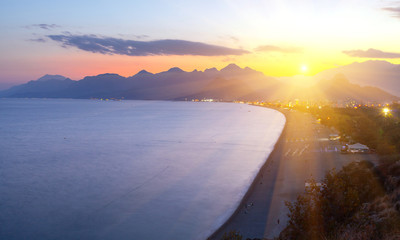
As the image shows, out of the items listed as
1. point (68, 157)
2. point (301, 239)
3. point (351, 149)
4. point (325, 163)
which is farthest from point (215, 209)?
point (68, 157)

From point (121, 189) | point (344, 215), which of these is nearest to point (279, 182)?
point (344, 215)

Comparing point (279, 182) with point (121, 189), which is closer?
point (279, 182)

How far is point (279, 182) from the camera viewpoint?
77.8 feet

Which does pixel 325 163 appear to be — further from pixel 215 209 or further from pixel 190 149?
pixel 190 149

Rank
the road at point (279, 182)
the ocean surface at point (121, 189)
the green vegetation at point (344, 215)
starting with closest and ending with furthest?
the green vegetation at point (344, 215) → the road at point (279, 182) → the ocean surface at point (121, 189)

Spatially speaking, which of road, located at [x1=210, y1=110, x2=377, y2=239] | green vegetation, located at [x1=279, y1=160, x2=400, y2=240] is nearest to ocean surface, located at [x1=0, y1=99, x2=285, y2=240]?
road, located at [x1=210, y1=110, x2=377, y2=239]

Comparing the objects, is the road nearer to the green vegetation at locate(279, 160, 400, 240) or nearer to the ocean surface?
the ocean surface

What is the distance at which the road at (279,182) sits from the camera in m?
15.8

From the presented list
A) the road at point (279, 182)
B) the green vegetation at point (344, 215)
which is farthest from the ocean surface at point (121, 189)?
the green vegetation at point (344, 215)

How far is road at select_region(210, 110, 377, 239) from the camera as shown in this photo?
1580cm

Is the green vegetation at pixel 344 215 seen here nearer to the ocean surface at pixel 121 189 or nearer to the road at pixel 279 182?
the road at pixel 279 182

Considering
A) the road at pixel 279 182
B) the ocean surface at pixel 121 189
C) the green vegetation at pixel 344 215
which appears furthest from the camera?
the ocean surface at pixel 121 189

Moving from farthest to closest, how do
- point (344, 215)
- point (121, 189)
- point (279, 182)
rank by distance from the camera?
point (121, 189) < point (279, 182) < point (344, 215)

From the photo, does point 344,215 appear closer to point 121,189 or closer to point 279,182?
point 279,182
